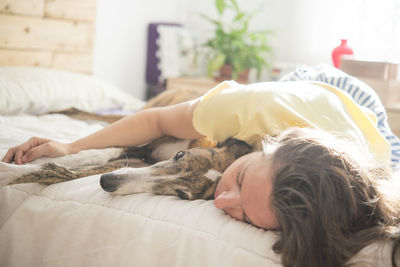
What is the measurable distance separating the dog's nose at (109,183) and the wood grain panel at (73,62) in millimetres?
1940

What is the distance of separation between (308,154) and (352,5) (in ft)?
8.68

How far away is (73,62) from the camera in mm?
2869

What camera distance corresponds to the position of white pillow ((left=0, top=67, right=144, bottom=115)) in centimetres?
205

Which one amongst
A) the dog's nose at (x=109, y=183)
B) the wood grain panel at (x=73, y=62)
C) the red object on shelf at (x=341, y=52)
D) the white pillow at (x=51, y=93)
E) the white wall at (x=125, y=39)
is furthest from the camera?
the white wall at (x=125, y=39)

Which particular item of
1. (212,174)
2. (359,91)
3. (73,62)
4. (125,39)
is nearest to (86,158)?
(212,174)

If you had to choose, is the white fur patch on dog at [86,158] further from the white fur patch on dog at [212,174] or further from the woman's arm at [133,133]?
the white fur patch on dog at [212,174]

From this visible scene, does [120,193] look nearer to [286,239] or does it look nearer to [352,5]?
[286,239]

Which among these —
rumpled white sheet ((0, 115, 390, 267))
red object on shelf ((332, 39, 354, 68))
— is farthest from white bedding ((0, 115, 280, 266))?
red object on shelf ((332, 39, 354, 68))

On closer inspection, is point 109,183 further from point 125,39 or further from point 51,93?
point 125,39

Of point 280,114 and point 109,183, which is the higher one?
point 280,114

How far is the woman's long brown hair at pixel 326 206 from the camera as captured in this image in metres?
0.79

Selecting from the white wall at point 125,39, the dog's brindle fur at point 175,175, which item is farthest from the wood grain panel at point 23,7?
the dog's brindle fur at point 175,175

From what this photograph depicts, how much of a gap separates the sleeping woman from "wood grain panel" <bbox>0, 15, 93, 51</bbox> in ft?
5.34

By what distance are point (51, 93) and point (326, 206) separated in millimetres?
1720
